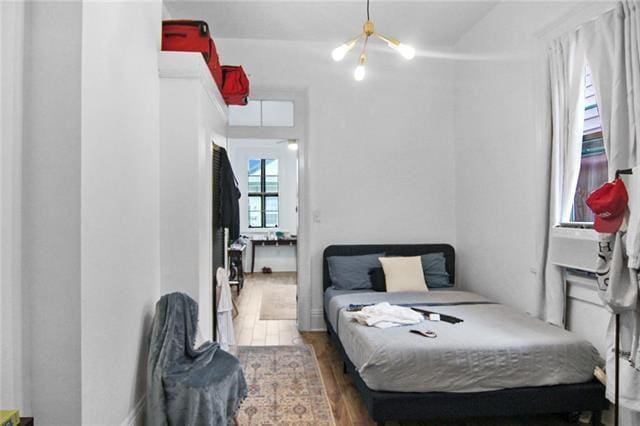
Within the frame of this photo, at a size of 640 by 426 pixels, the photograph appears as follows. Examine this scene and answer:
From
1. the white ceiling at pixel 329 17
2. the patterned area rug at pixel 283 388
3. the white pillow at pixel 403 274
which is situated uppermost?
the white ceiling at pixel 329 17

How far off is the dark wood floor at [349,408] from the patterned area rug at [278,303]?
1.46 m

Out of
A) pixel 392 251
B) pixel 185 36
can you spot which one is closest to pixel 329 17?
pixel 185 36

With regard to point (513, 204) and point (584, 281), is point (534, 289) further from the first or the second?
point (513, 204)

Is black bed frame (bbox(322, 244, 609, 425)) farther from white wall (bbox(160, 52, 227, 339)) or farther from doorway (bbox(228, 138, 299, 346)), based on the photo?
doorway (bbox(228, 138, 299, 346))

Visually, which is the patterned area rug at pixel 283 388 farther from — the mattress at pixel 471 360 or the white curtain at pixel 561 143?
the white curtain at pixel 561 143

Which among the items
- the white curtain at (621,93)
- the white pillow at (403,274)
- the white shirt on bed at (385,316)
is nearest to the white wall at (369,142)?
the white pillow at (403,274)

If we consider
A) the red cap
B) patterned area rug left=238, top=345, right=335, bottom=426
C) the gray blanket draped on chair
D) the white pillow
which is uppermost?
the red cap

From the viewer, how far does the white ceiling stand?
3.55 metres

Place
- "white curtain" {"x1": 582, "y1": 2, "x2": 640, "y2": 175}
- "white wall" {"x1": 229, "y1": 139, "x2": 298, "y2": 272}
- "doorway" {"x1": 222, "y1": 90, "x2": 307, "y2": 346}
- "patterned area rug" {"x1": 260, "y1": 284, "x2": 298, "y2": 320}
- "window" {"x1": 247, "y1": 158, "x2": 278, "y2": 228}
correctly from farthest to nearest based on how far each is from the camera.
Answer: "window" {"x1": 247, "y1": 158, "x2": 278, "y2": 228} < "white wall" {"x1": 229, "y1": 139, "x2": 298, "y2": 272} < "patterned area rug" {"x1": 260, "y1": 284, "x2": 298, "y2": 320} < "doorway" {"x1": 222, "y1": 90, "x2": 307, "y2": 346} < "white curtain" {"x1": 582, "y1": 2, "x2": 640, "y2": 175}

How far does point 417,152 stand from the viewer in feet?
14.9

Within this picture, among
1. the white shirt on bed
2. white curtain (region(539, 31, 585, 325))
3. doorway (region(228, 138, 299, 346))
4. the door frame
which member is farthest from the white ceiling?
doorway (region(228, 138, 299, 346))

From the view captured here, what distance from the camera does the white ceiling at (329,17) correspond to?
3.55 m

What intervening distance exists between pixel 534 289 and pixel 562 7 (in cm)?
200

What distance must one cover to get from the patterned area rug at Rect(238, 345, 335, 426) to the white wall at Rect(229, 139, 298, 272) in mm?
4656
